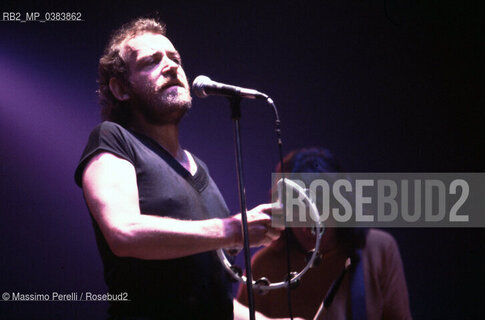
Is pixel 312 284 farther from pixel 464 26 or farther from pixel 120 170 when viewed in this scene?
pixel 464 26

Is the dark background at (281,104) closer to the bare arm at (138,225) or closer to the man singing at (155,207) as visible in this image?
the man singing at (155,207)

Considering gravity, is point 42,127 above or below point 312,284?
above

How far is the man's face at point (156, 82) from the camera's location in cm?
190

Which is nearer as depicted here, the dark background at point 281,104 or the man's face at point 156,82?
the man's face at point 156,82

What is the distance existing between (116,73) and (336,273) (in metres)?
1.53

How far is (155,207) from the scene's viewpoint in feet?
5.08

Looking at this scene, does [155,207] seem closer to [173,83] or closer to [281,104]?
[173,83]

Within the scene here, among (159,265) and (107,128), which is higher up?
(107,128)

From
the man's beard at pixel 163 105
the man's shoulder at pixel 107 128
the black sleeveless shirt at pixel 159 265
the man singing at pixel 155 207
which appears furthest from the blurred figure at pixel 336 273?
the man's shoulder at pixel 107 128


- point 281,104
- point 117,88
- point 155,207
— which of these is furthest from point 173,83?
point 281,104

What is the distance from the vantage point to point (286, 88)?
2.90 metres

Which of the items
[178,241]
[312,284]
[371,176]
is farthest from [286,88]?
[178,241]

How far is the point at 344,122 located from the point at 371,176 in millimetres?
393

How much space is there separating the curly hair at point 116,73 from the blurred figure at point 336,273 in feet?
3.30
